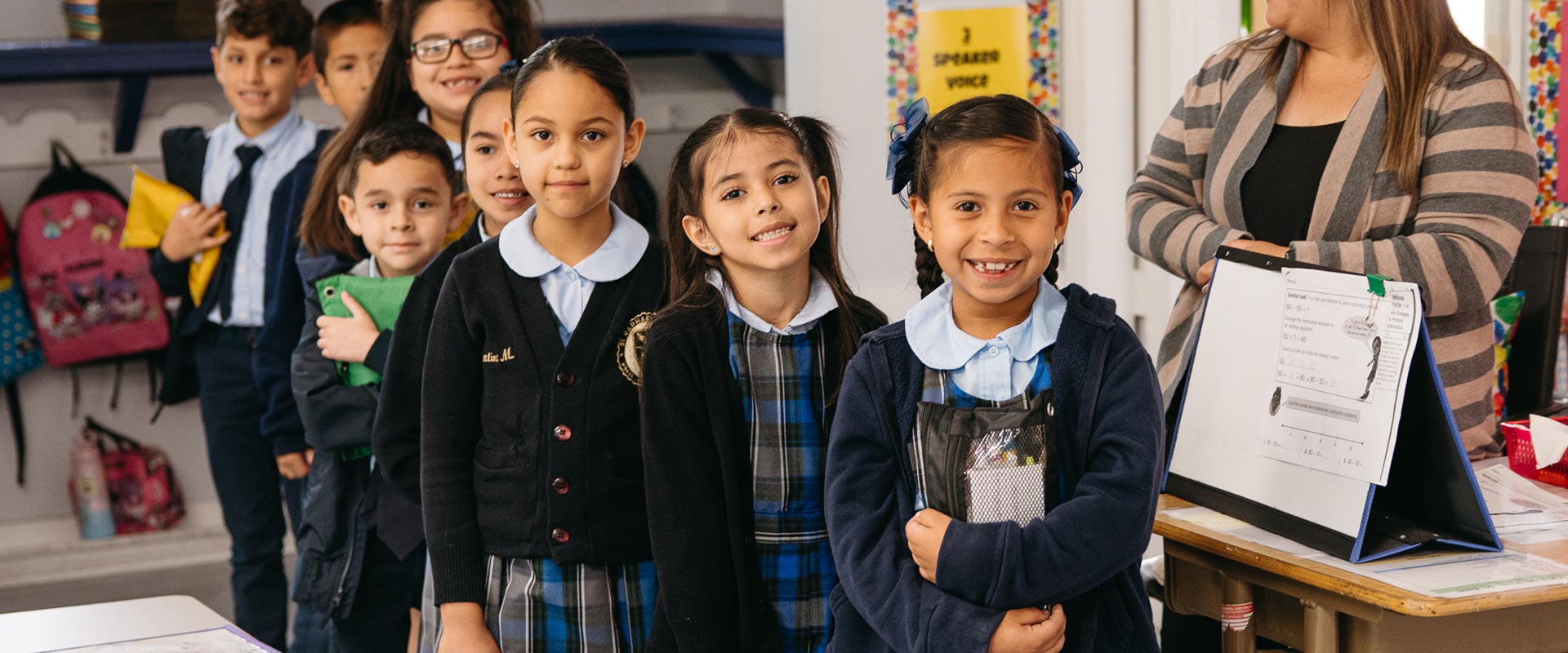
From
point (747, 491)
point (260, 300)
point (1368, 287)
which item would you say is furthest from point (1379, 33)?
point (260, 300)

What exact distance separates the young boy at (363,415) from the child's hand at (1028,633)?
1125 millimetres

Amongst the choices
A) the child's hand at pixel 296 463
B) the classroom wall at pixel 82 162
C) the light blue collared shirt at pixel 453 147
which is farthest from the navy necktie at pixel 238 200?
the classroom wall at pixel 82 162

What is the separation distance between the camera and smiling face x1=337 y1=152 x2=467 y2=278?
87.5 inches

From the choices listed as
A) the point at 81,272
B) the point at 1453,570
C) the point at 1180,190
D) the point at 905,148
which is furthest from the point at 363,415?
the point at 81,272

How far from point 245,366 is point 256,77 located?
2.00ft

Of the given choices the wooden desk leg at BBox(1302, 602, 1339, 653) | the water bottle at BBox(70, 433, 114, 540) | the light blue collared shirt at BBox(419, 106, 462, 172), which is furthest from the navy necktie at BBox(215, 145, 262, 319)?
the wooden desk leg at BBox(1302, 602, 1339, 653)

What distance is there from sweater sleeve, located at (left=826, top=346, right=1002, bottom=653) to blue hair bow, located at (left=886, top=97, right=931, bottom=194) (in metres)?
0.21

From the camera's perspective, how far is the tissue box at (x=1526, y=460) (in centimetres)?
176

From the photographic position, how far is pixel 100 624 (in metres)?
1.50

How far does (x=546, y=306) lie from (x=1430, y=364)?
994 mm

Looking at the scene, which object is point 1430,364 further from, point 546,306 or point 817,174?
point 546,306

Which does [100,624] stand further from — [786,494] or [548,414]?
[786,494]

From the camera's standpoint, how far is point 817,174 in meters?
1.75

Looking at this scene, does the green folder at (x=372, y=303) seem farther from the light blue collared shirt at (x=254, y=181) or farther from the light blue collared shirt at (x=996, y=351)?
the light blue collared shirt at (x=996, y=351)
